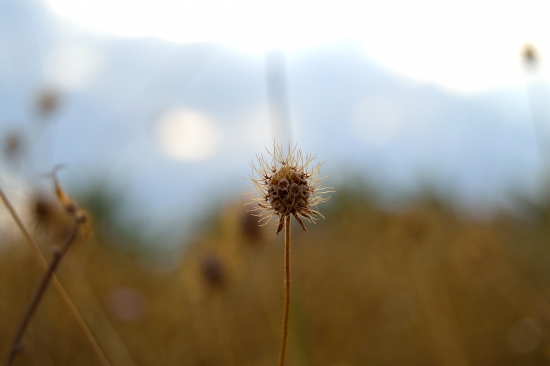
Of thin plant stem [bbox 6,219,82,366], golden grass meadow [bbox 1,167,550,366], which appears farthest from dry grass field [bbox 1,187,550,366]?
thin plant stem [bbox 6,219,82,366]

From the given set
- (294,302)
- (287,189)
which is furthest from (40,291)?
(294,302)

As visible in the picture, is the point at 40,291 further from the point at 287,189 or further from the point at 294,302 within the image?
the point at 294,302

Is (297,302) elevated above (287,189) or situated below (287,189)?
below

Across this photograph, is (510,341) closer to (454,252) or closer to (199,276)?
(454,252)

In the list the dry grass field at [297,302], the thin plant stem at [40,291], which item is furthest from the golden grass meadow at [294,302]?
the thin plant stem at [40,291]

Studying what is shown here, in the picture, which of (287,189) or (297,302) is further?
(297,302)

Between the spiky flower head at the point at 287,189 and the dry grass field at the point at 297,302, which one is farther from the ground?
the spiky flower head at the point at 287,189

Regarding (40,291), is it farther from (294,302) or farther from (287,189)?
(294,302)

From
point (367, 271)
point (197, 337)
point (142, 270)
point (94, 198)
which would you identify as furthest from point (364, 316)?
point (94, 198)

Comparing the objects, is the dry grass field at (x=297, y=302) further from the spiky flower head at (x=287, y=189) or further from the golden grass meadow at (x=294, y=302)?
the spiky flower head at (x=287, y=189)

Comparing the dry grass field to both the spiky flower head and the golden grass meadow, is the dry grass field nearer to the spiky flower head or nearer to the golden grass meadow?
the golden grass meadow

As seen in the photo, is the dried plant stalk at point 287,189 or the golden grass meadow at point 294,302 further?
the golden grass meadow at point 294,302
